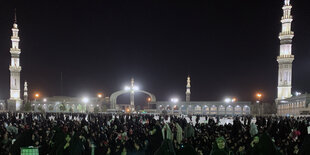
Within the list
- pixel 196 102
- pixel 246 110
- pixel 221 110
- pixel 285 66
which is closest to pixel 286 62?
pixel 285 66

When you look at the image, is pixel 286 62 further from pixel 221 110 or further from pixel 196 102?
pixel 196 102

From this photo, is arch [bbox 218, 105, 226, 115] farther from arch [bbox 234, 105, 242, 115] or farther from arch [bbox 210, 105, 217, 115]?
arch [bbox 234, 105, 242, 115]

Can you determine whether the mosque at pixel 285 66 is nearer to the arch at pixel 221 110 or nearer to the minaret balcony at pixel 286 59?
the minaret balcony at pixel 286 59

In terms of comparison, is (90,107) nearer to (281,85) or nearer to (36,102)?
(36,102)

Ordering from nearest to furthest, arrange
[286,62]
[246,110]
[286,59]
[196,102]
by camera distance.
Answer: [286,59]
[286,62]
[246,110]
[196,102]

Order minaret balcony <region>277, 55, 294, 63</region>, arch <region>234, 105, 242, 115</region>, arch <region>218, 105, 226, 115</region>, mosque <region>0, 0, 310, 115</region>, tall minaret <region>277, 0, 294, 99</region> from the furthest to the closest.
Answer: arch <region>218, 105, 226, 115</region> < arch <region>234, 105, 242, 115</region> < mosque <region>0, 0, 310, 115</region> < tall minaret <region>277, 0, 294, 99</region> < minaret balcony <region>277, 55, 294, 63</region>

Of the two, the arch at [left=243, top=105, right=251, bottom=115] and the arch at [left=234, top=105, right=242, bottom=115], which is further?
the arch at [left=234, top=105, right=242, bottom=115]

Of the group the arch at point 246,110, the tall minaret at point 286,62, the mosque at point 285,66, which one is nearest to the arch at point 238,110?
the arch at point 246,110

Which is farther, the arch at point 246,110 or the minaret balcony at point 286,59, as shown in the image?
the arch at point 246,110

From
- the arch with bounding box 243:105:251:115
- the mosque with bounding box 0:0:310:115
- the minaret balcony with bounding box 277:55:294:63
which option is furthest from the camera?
the arch with bounding box 243:105:251:115

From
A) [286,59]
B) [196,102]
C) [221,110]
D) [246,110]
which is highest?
[286,59]

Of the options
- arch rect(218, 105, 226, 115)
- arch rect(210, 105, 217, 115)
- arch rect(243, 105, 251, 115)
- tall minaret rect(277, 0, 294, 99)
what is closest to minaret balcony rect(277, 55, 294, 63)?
tall minaret rect(277, 0, 294, 99)

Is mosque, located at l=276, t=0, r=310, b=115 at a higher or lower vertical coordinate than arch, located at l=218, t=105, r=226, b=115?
higher

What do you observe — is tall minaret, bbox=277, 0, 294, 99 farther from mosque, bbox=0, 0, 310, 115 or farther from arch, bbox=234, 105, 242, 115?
arch, bbox=234, 105, 242, 115
